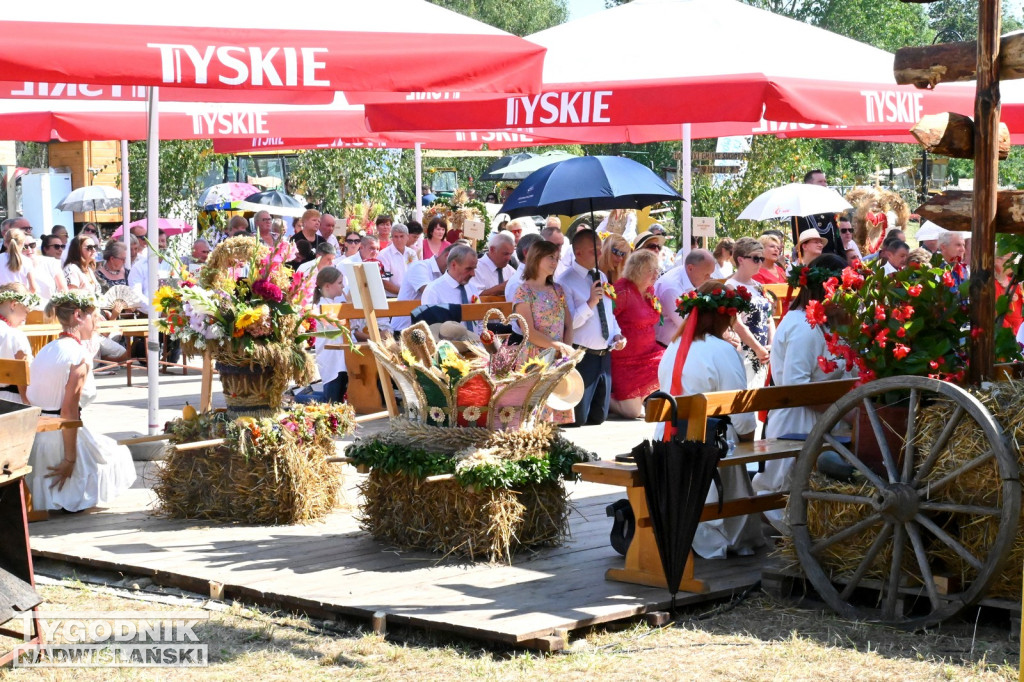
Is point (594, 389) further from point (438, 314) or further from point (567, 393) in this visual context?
point (567, 393)

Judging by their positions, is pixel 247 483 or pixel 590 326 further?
pixel 590 326

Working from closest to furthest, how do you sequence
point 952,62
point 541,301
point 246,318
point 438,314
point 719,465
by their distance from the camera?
point 952,62, point 719,465, point 246,318, point 541,301, point 438,314

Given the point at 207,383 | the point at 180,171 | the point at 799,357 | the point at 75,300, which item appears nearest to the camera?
the point at 799,357

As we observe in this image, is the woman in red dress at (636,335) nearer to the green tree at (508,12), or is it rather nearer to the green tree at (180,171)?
the green tree at (180,171)

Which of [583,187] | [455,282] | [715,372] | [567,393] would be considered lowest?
[567,393]

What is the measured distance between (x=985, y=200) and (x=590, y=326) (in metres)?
5.46

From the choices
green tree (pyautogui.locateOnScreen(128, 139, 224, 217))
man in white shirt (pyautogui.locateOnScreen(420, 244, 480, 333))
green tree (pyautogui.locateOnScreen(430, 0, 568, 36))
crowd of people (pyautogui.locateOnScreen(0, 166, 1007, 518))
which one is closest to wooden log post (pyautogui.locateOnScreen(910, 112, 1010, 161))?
crowd of people (pyautogui.locateOnScreen(0, 166, 1007, 518))

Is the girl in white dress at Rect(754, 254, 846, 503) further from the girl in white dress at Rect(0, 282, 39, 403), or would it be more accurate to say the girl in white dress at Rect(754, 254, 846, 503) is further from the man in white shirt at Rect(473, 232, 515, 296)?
the man in white shirt at Rect(473, 232, 515, 296)

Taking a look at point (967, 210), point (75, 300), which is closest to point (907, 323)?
point (967, 210)

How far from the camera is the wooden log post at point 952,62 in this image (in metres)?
5.50

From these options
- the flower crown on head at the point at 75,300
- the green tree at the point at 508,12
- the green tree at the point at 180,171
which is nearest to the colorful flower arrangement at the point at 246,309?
the flower crown on head at the point at 75,300

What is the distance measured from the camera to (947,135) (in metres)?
5.55

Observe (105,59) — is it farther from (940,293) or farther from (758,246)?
(758,246)

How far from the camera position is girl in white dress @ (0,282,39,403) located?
7.57m
